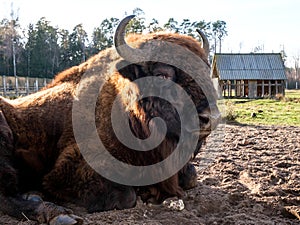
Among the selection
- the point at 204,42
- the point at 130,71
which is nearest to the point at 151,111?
the point at 130,71

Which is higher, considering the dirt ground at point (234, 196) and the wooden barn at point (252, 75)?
the wooden barn at point (252, 75)

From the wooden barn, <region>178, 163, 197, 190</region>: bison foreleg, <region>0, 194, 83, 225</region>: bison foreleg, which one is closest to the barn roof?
the wooden barn

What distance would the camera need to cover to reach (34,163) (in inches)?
179

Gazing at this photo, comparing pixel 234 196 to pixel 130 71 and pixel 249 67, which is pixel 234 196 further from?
pixel 249 67

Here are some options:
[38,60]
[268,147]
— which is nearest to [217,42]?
[38,60]

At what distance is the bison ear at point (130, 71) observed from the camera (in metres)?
4.34

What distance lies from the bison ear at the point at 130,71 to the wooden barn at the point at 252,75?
35999 mm

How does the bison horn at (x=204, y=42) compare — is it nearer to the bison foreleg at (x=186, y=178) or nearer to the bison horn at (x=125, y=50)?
the bison horn at (x=125, y=50)

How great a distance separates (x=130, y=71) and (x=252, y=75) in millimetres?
38430

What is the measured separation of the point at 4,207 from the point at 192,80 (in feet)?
7.97

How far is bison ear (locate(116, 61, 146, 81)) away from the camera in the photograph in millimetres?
4336

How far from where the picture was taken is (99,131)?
4.37 meters

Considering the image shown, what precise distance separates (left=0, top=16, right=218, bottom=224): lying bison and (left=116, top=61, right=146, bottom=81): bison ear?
0.01 metres

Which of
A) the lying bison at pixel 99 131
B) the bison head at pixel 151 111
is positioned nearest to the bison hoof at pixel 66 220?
the lying bison at pixel 99 131
